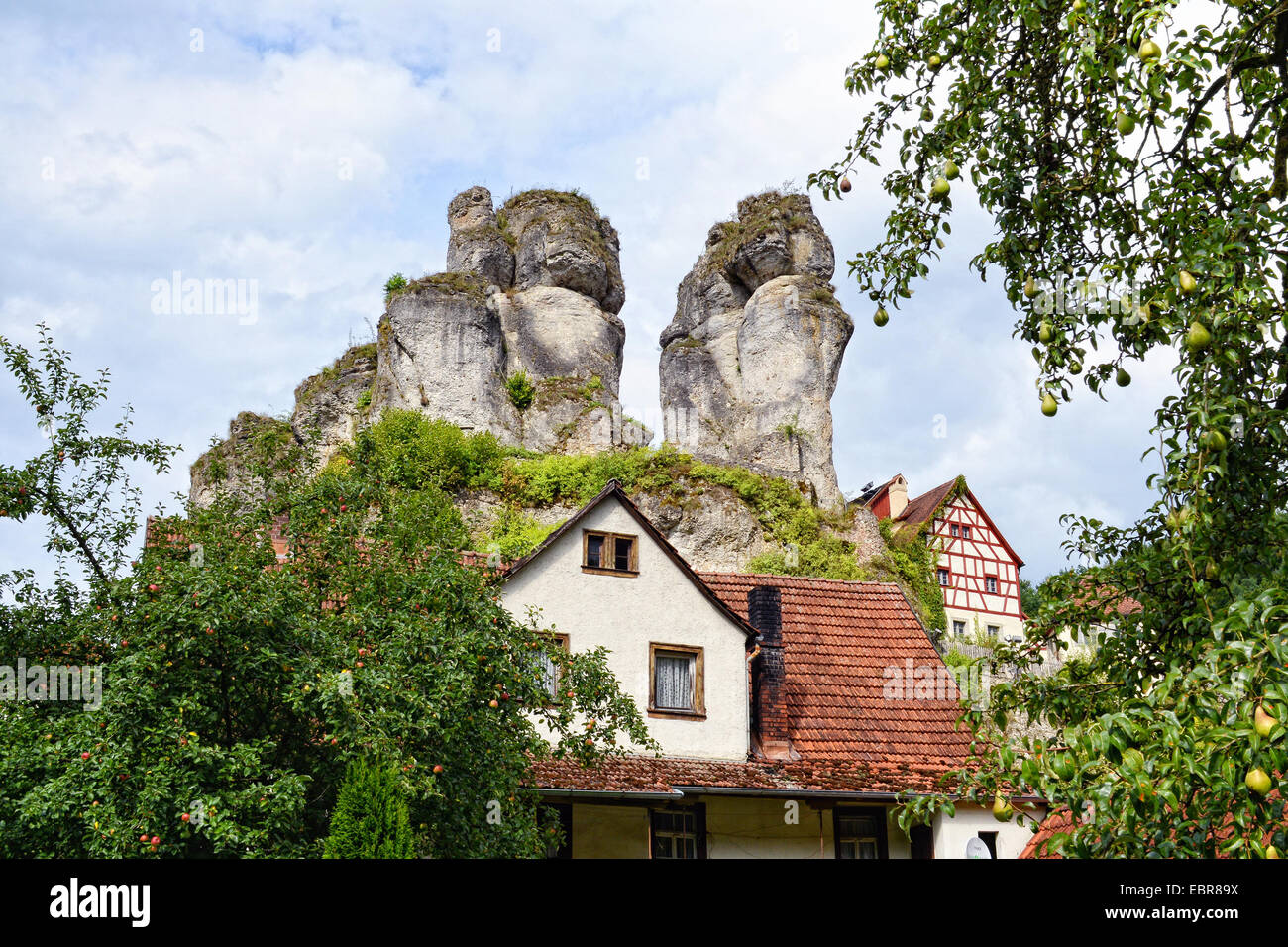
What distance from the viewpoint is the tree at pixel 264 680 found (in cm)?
813

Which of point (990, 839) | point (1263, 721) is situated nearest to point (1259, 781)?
point (1263, 721)

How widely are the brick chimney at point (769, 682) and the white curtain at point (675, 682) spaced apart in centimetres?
106

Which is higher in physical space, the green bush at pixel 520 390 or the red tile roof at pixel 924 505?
the green bush at pixel 520 390

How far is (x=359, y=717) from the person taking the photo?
328 inches

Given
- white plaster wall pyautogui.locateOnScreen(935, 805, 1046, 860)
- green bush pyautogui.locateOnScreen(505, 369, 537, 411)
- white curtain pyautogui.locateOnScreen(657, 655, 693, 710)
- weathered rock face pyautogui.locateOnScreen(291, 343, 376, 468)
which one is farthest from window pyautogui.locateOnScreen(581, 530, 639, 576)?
weathered rock face pyautogui.locateOnScreen(291, 343, 376, 468)

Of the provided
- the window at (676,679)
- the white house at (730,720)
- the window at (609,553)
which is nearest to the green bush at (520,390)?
the white house at (730,720)

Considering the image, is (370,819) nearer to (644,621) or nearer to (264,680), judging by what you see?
(264,680)

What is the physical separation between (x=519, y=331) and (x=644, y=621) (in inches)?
1228

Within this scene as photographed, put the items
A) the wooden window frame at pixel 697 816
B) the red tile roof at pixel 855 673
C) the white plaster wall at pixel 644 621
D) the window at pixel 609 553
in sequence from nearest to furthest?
the wooden window frame at pixel 697 816, the white plaster wall at pixel 644 621, the red tile roof at pixel 855 673, the window at pixel 609 553

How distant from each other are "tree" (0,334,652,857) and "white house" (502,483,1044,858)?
4034mm

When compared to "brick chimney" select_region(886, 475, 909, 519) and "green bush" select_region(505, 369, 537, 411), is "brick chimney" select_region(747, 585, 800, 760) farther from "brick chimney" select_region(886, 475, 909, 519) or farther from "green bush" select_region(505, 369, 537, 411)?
"brick chimney" select_region(886, 475, 909, 519)

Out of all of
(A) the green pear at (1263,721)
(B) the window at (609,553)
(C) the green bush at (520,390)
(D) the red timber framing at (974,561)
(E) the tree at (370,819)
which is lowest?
(E) the tree at (370,819)

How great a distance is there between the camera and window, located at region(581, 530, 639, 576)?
656 inches

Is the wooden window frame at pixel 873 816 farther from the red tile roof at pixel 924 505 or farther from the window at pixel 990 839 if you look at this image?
the red tile roof at pixel 924 505
